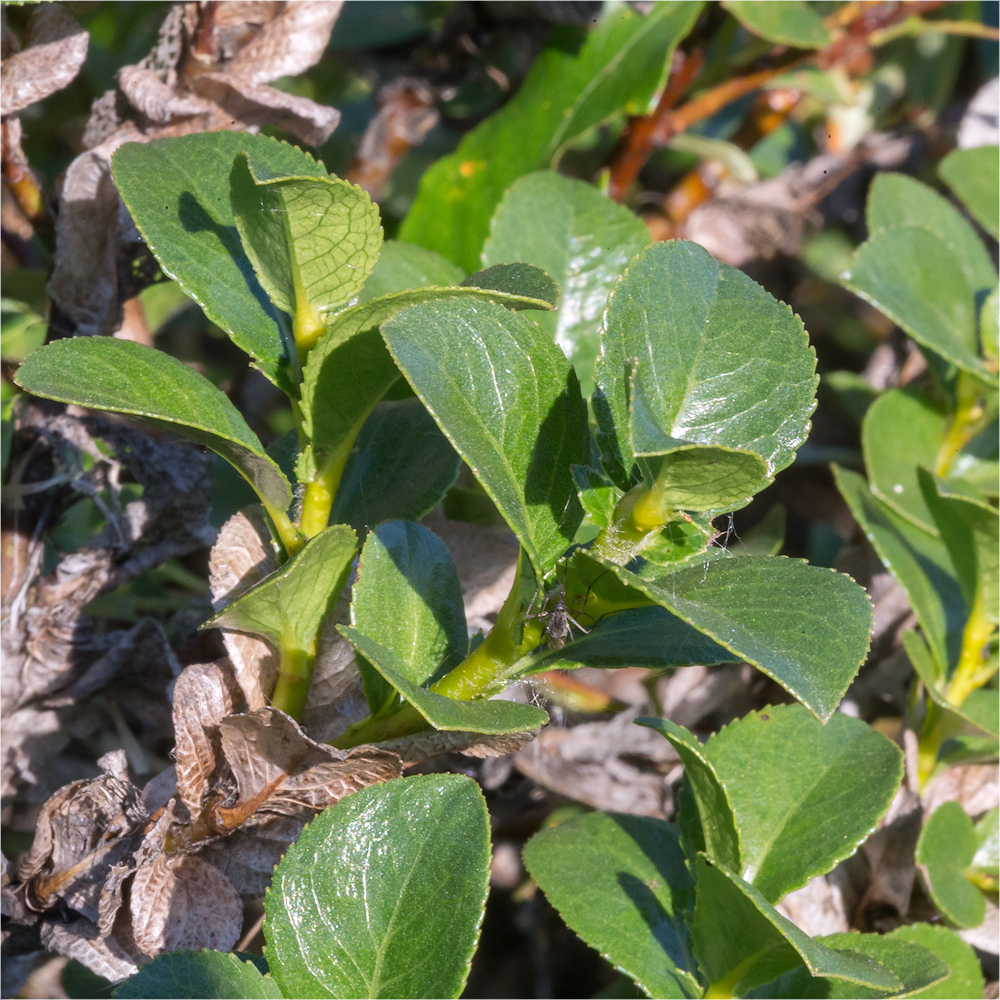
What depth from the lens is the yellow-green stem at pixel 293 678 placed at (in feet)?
2.49

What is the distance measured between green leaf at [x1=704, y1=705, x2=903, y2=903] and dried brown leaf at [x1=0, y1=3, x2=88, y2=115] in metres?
0.86

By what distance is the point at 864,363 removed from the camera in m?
1.88

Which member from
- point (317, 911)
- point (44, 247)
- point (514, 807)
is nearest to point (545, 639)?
point (317, 911)

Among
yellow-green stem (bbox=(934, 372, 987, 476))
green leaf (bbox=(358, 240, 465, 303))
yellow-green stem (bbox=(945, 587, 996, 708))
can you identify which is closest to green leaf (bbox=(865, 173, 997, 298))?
yellow-green stem (bbox=(934, 372, 987, 476))

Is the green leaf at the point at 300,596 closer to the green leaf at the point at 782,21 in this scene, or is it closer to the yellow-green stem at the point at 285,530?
the yellow-green stem at the point at 285,530

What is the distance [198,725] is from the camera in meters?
0.74

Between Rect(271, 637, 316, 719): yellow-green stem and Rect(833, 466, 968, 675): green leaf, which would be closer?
Rect(271, 637, 316, 719): yellow-green stem

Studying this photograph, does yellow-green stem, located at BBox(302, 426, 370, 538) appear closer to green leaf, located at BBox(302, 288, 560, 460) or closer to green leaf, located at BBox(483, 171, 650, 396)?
green leaf, located at BBox(302, 288, 560, 460)

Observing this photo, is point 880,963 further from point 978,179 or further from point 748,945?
point 978,179

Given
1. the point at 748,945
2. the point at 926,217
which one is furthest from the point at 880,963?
the point at 926,217

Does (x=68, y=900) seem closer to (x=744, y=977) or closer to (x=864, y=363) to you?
(x=744, y=977)

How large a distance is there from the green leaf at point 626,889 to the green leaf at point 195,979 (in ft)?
0.97

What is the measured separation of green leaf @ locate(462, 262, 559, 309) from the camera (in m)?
0.63

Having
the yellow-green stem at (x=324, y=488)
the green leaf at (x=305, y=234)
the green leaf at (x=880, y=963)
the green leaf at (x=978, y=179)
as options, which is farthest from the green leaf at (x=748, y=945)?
the green leaf at (x=978, y=179)
